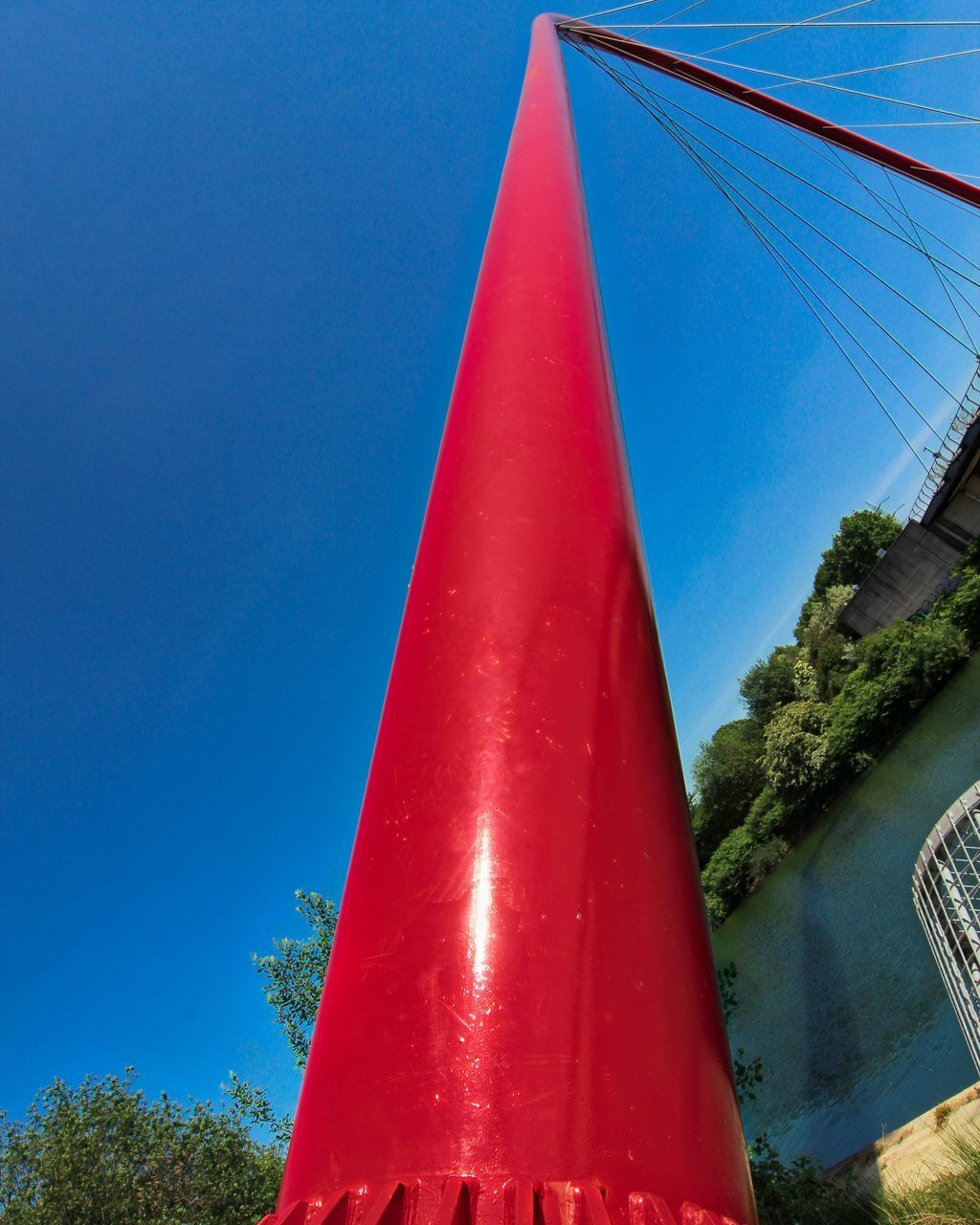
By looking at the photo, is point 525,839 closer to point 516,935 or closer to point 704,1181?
point 516,935

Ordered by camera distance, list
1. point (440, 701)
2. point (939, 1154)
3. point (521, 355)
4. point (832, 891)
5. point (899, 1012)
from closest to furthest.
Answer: point (440, 701) → point (521, 355) → point (939, 1154) → point (899, 1012) → point (832, 891)

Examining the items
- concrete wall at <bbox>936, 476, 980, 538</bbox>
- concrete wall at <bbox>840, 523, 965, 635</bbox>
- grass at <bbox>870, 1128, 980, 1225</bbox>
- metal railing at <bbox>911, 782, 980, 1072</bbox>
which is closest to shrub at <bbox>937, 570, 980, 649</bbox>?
concrete wall at <bbox>936, 476, 980, 538</bbox>

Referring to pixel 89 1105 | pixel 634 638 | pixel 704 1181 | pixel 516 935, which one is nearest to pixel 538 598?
pixel 634 638

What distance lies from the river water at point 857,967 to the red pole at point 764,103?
10.9m

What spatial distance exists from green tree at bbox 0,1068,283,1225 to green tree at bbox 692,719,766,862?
16401 mm

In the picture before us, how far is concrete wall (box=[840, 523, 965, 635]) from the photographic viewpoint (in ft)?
77.4

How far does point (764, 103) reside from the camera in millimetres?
8477

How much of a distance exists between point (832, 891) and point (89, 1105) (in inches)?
675

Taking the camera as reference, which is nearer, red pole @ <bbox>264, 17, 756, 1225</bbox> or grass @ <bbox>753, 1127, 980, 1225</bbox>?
red pole @ <bbox>264, 17, 756, 1225</bbox>

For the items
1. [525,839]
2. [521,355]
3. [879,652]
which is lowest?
[525,839]

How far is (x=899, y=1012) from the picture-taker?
13000 millimetres

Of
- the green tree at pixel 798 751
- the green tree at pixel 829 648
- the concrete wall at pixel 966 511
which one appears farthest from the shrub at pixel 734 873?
the concrete wall at pixel 966 511

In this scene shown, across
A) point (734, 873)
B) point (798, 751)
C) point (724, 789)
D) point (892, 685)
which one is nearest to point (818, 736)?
point (798, 751)

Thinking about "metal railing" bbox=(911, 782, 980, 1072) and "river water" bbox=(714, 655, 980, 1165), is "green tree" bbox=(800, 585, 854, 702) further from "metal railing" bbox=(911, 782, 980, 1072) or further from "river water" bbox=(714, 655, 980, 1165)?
"metal railing" bbox=(911, 782, 980, 1072)
